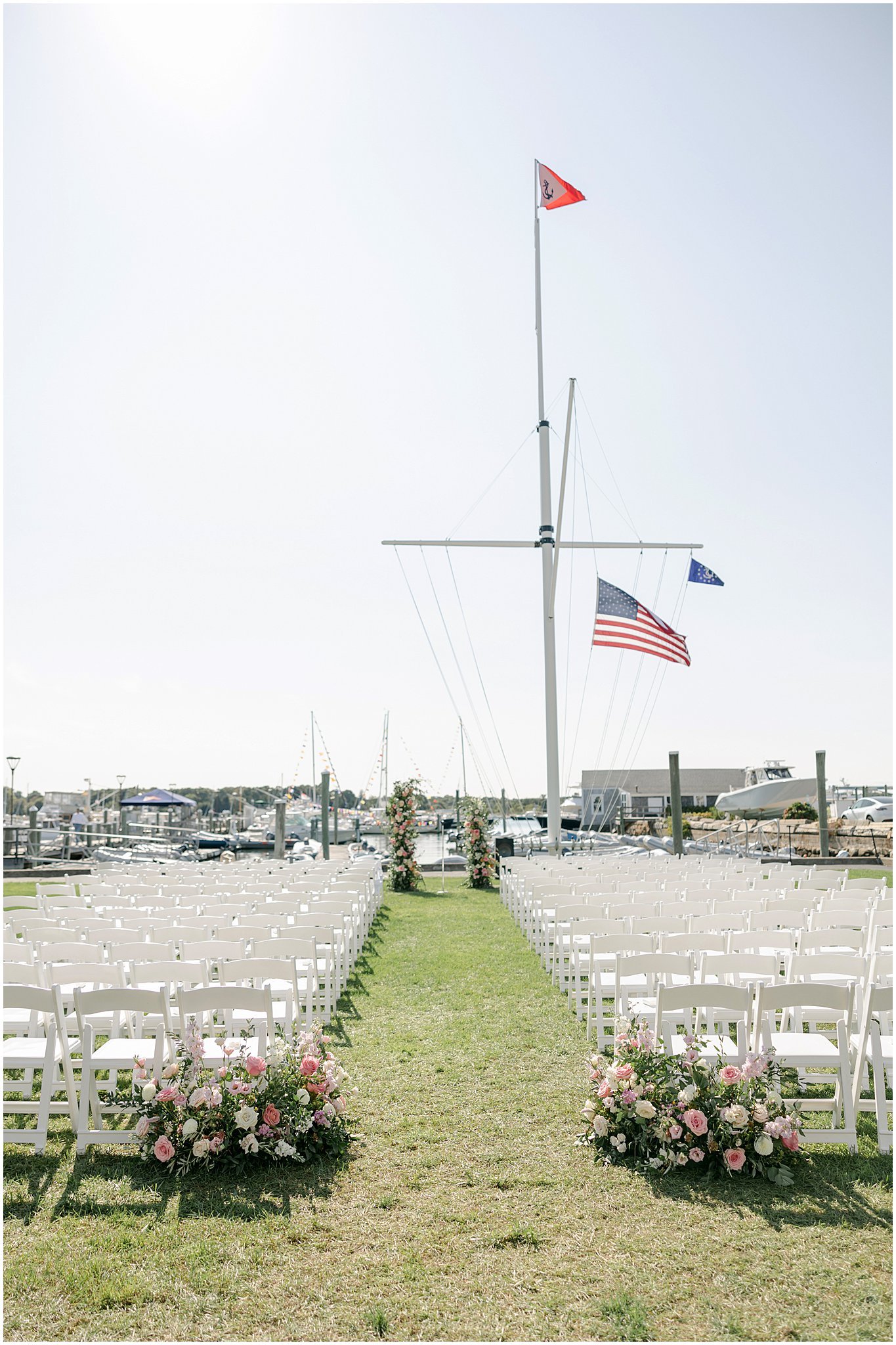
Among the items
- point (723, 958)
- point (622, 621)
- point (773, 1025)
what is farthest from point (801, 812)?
point (773, 1025)

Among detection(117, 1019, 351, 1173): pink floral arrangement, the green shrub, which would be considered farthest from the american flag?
the green shrub

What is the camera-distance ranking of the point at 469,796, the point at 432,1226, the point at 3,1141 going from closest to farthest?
the point at 432,1226, the point at 3,1141, the point at 469,796

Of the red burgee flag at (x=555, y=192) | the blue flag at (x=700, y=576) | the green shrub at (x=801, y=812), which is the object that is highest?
the red burgee flag at (x=555, y=192)

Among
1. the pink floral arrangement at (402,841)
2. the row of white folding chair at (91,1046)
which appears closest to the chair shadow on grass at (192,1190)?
the row of white folding chair at (91,1046)

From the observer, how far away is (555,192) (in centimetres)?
1869

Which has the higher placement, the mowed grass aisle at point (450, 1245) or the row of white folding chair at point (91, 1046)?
the row of white folding chair at point (91, 1046)

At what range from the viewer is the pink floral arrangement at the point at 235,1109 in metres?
4.70

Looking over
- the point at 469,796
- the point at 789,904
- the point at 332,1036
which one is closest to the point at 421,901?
the point at 469,796

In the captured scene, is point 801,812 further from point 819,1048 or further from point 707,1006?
point 707,1006

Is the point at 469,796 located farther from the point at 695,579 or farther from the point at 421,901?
the point at 695,579

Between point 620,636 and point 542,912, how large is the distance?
8246 millimetres

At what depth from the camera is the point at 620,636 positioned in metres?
17.0

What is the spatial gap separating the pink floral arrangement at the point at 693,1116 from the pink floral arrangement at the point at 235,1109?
4.91 ft

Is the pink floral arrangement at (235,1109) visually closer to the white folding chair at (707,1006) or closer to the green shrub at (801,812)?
the white folding chair at (707,1006)
